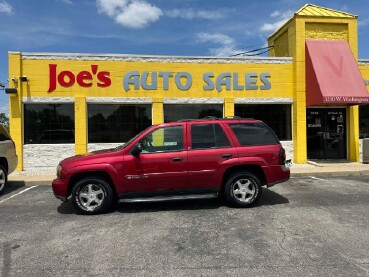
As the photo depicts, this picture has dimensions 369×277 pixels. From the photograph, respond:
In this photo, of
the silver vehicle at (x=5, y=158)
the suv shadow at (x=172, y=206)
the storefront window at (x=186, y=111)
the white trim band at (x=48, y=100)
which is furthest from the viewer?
the storefront window at (x=186, y=111)

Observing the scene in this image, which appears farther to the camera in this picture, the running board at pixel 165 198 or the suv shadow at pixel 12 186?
the suv shadow at pixel 12 186

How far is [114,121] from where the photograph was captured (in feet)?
44.1

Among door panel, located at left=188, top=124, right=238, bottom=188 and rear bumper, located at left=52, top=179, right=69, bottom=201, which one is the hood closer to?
rear bumper, located at left=52, top=179, right=69, bottom=201

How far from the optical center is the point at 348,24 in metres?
14.5

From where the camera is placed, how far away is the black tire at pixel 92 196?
6.73m

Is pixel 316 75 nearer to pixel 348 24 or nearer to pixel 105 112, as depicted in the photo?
pixel 348 24

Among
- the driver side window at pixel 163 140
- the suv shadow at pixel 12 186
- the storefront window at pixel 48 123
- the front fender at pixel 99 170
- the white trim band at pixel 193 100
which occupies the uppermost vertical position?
the white trim band at pixel 193 100

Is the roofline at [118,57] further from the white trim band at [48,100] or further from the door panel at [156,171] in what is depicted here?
the door panel at [156,171]

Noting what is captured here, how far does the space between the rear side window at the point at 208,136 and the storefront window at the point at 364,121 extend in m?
10.1

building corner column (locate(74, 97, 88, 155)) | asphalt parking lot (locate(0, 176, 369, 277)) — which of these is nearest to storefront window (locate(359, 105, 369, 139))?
asphalt parking lot (locate(0, 176, 369, 277))

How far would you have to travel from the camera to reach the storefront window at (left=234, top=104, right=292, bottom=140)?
14242 millimetres

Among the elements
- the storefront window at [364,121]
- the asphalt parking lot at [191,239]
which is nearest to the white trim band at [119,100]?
the asphalt parking lot at [191,239]

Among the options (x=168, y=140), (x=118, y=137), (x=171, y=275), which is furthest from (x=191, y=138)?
(x=118, y=137)

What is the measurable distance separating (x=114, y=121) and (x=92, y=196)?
695cm
